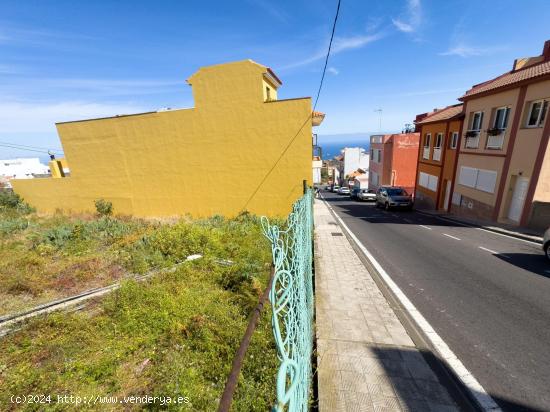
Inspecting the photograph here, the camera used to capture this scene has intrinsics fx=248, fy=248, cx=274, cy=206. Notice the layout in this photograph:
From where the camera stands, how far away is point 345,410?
2.87m

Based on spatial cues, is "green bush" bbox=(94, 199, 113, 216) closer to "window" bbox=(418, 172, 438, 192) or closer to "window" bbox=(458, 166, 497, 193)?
"window" bbox=(458, 166, 497, 193)

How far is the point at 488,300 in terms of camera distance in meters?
5.09

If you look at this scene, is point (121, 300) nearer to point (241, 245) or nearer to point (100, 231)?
point (241, 245)

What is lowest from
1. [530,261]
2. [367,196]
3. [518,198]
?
[367,196]

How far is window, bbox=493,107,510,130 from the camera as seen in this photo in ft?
42.1

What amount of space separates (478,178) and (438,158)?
16.7 feet

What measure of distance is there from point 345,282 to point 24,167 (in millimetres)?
70215

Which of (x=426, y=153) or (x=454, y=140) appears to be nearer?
(x=454, y=140)

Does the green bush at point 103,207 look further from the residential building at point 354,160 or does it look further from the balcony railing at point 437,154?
the residential building at point 354,160

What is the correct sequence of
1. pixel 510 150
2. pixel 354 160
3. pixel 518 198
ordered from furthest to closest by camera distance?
pixel 354 160, pixel 510 150, pixel 518 198

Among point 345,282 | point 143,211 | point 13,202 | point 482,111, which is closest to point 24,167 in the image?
point 13,202

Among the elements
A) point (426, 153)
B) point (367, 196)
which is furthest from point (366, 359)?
point (367, 196)

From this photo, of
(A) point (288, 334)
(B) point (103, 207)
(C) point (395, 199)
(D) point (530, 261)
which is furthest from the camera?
(C) point (395, 199)

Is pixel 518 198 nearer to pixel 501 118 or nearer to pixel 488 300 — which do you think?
pixel 501 118
